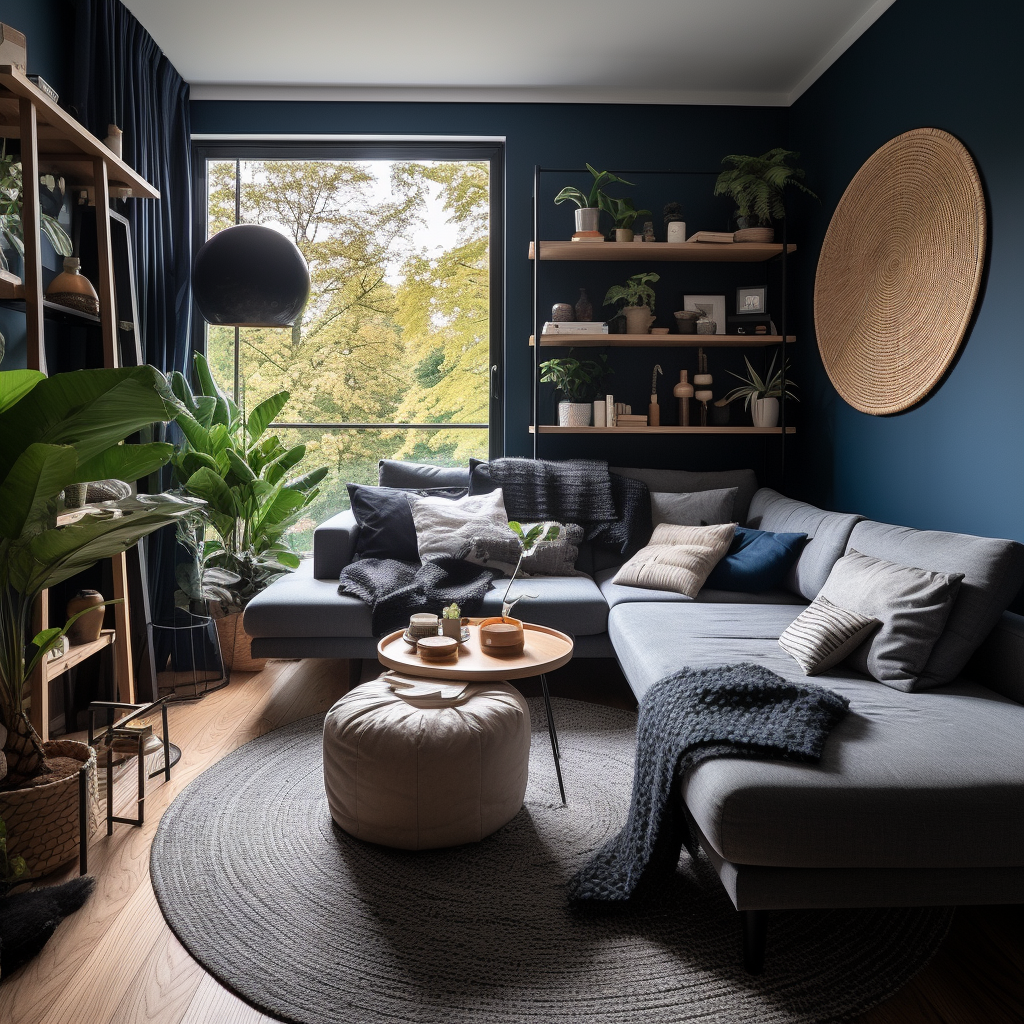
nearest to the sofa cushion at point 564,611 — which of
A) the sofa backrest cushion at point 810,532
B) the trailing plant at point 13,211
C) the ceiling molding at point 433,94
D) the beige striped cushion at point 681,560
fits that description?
the beige striped cushion at point 681,560

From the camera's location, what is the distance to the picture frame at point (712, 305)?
416 cm

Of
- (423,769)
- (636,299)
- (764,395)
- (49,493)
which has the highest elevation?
(636,299)

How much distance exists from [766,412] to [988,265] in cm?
143

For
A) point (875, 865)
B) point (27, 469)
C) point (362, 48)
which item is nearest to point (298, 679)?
point (27, 469)

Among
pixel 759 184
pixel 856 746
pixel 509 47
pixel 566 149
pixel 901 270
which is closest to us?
pixel 856 746

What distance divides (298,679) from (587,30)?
3075 millimetres

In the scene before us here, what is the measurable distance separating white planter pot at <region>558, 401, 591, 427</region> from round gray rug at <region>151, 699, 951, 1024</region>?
2.08 meters

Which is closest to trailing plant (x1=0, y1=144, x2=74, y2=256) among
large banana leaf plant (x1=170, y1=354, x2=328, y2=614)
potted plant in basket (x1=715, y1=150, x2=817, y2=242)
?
large banana leaf plant (x1=170, y1=354, x2=328, y2=614)

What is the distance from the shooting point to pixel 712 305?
4.18m

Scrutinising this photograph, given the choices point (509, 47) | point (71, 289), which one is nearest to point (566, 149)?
point (509, 47)

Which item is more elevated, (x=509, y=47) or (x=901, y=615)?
(x=509, y=47)

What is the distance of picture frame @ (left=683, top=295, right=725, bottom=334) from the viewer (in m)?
4.16

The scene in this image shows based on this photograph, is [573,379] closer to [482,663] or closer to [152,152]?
[482,663]

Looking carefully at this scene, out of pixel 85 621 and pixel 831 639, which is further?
pixel 85 621
